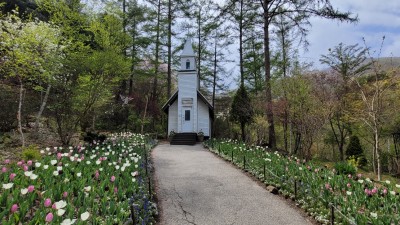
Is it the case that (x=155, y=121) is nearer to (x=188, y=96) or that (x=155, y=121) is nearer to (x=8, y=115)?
(x=188, y=96)

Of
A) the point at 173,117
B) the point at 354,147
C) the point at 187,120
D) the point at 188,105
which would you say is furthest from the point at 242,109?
the point at 354,147

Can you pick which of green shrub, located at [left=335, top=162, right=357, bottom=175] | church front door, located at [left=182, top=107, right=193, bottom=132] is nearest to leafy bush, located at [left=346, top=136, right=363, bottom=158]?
green shrub, located at [left=335, top=162, right=357, bottom=175]

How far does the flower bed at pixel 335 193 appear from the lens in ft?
14.0

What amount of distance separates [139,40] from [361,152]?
19.8 m

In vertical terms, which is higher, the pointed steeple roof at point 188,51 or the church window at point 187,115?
the pointed steeple roof at point 188,51

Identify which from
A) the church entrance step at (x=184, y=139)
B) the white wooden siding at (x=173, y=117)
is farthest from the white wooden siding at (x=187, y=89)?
the church entrance step at (x=184, y=139)

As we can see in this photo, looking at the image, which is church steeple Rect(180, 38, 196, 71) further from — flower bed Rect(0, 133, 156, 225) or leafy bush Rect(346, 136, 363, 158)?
flower bed Rect(0, 133, 156, 225)

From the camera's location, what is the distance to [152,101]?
25047 millimetres

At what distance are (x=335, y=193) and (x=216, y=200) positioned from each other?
263 centimetres

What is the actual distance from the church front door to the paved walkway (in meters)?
10.8

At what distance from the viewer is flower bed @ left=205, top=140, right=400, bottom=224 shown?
4.27m

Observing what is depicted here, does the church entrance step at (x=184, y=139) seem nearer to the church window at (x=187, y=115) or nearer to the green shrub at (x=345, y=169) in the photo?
the church window at (x=187, y=115)

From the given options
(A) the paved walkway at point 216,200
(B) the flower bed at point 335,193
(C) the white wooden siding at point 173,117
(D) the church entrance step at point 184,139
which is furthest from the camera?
(C) the white wooden siding at point 173,117

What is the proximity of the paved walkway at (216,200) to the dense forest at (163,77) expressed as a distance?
5.19 m
